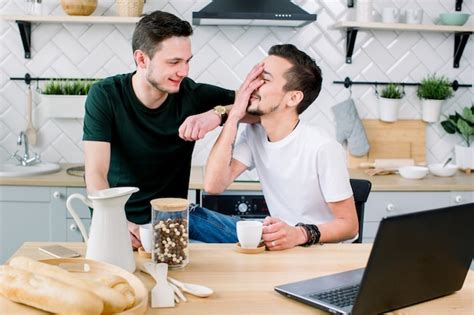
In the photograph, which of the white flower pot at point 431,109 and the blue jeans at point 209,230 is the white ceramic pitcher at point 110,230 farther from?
the white flower pot at point 431,109

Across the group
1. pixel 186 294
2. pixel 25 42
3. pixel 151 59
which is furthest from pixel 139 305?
pixel 25 42

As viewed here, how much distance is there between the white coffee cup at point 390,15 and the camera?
3.83 metres

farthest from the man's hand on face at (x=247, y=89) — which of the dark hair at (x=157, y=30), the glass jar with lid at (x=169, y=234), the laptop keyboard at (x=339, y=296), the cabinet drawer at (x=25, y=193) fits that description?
the cabinet drawer at (x=25, y=193)

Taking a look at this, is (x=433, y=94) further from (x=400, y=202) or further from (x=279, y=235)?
(x=279, y=235)

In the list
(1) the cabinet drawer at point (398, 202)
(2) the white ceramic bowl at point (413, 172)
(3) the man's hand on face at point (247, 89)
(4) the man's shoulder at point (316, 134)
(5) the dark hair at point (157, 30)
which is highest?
(5) the dark hair at point (157, 30)

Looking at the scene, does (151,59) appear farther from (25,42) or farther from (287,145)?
(25,42)

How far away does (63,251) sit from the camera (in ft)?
6.00

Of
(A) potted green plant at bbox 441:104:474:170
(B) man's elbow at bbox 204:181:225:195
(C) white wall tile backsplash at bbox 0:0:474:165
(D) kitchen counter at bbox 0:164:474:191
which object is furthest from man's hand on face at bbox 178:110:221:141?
(A) potted green plant at bbox 441:104:474:170

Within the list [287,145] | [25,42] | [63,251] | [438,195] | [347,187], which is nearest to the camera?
[63,251]

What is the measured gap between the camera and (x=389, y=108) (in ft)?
13.0

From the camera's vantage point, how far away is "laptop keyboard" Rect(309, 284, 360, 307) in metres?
1.47

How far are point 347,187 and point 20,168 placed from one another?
225 cm

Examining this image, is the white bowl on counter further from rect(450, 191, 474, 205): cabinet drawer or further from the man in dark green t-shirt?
the man in dark green t-shirt

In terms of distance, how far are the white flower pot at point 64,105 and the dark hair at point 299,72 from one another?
5.77ft
